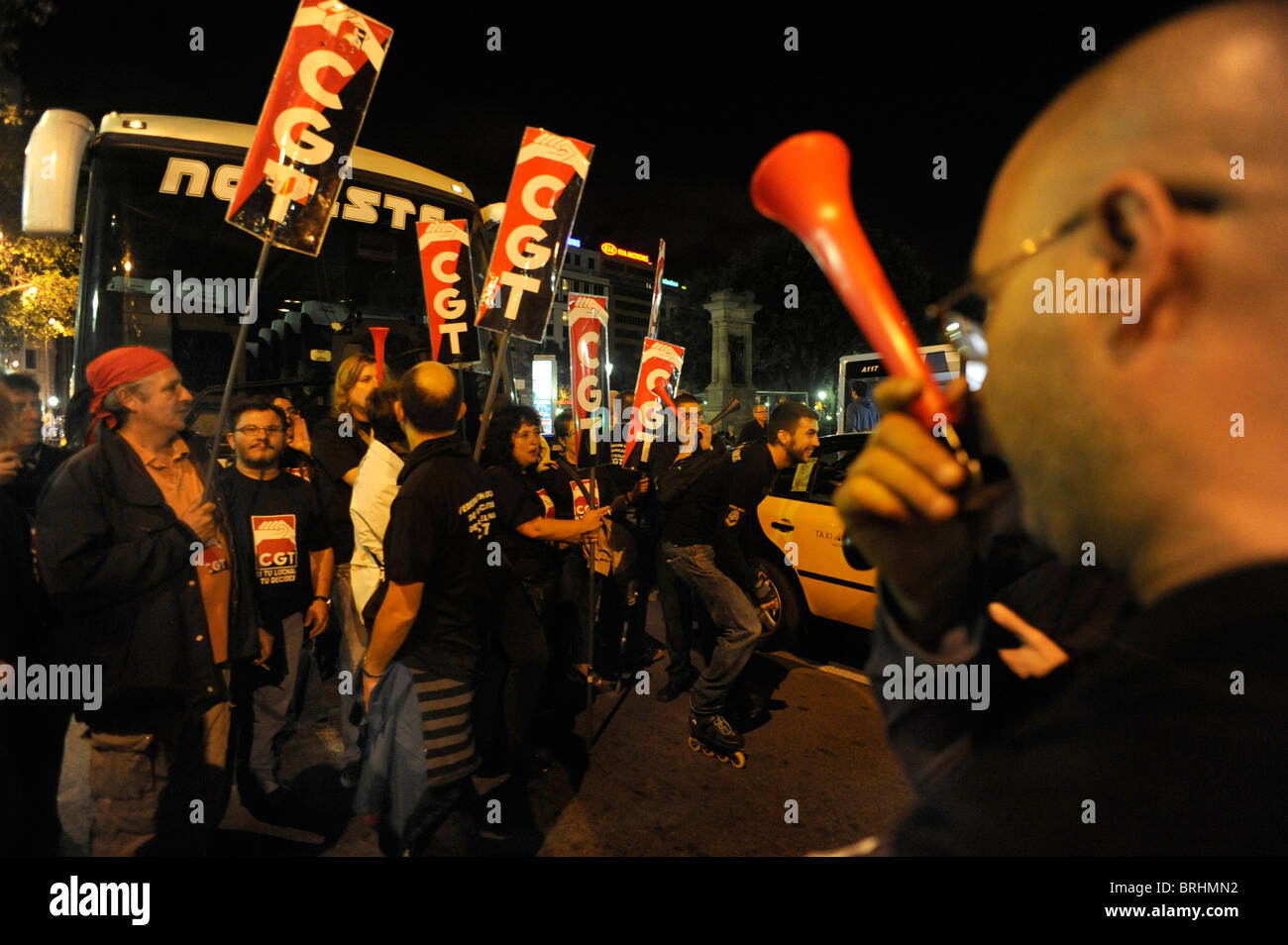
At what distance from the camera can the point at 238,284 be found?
5.31 m

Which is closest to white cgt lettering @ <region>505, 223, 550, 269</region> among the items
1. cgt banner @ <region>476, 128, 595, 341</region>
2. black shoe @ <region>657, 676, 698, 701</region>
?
cgt banner @ <region>476, 128, 595, 341</region>

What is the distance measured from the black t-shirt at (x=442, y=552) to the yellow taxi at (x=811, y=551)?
12.0 ft

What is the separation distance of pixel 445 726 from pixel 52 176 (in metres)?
4.17

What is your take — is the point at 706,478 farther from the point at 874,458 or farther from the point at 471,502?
the point at 874,458

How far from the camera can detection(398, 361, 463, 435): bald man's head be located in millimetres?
2947

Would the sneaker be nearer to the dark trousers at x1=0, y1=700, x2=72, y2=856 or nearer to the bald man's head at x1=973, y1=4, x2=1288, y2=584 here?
the dark trousers at x1=0, y1=700, x2=72, y2=856

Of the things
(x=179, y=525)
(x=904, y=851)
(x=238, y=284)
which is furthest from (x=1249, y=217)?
(x=238, y=284)

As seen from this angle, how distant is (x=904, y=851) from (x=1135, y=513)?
38 centimetres

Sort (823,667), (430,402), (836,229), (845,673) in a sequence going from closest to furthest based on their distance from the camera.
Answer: (836,229), (430,402), (845,673), (823,667)

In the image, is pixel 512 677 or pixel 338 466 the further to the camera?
pixel 338 466

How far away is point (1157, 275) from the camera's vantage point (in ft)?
2.04

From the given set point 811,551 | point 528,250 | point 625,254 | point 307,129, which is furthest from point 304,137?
point 625,254

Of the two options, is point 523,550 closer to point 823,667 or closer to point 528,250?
point 528,250

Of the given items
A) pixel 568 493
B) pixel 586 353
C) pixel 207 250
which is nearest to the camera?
pixel 207 250
